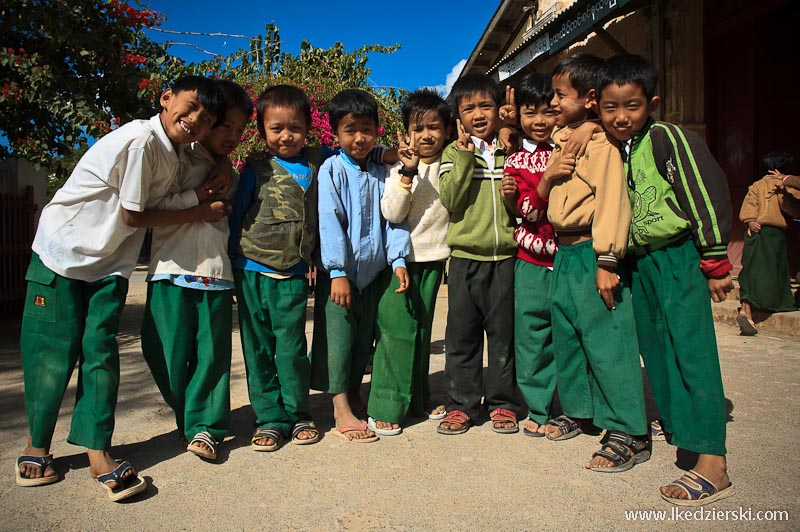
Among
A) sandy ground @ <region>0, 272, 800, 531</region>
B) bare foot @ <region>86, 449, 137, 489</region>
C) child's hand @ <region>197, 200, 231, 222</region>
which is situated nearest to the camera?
sandy ground @ <region>0, 272, 800, 531</region>

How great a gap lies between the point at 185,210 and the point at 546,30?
5662 millimetres

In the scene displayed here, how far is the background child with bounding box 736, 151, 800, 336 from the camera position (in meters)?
5.49

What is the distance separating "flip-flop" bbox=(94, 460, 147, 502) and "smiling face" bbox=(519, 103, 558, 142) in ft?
7.58

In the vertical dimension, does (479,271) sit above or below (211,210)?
below

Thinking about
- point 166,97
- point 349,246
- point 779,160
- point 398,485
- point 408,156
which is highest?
point 779,160

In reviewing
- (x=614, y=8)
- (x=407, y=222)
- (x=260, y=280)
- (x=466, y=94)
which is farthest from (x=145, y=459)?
(x=614, y=8)

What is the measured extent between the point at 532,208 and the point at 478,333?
69cm

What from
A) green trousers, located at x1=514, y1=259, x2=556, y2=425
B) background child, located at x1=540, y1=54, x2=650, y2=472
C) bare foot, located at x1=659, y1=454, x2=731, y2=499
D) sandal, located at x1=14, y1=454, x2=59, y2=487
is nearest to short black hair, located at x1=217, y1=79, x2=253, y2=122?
background child, located at x1=540, y1=54, x2=650, y2=472

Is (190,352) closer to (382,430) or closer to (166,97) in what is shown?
(382,430)

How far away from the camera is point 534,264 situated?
2934 millimetres

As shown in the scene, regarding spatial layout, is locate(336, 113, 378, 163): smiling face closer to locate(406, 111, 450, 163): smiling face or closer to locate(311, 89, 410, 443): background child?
locate(311, 89, 410, 443): background child

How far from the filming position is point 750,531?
76.4 inches

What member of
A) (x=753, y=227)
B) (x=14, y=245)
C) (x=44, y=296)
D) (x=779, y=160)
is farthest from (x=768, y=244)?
(x=14, y=245)

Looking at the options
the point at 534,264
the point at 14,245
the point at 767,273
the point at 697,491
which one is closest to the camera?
the point at 697,491
